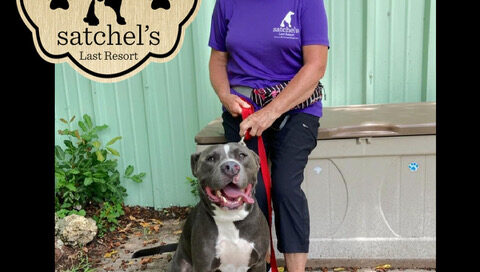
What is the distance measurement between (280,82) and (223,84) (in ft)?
1.18

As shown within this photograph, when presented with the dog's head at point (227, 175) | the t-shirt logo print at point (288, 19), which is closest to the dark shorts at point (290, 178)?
the dog's head at point (227, 175)

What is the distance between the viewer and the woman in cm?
233

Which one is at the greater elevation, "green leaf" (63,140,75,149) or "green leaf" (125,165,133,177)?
"green leaf" (63,140,75,149)

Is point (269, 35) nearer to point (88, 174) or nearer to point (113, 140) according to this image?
point (113, 140)

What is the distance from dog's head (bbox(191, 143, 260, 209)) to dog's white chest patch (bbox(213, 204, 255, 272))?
107 millimetres

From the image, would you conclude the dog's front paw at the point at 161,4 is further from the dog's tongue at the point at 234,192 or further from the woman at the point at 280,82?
the dog's tongue at the point at 234,192

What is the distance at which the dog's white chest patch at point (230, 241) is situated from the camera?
216cm

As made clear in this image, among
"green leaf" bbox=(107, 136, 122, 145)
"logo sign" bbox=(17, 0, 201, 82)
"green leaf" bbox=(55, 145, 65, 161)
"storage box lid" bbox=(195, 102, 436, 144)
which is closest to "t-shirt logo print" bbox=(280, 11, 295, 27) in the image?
"storage box lid" bbox=(195, 102, 436, 144)

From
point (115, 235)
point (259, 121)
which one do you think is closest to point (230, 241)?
point (259, 121)

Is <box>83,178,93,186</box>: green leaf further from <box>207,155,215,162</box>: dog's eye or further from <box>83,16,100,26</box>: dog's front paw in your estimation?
<box>207,155,215,162</box>: dog's eye

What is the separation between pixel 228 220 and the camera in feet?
7.11

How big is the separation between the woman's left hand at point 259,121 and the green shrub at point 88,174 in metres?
1.82

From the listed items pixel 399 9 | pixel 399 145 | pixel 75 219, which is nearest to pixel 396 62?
pixel 399 9
